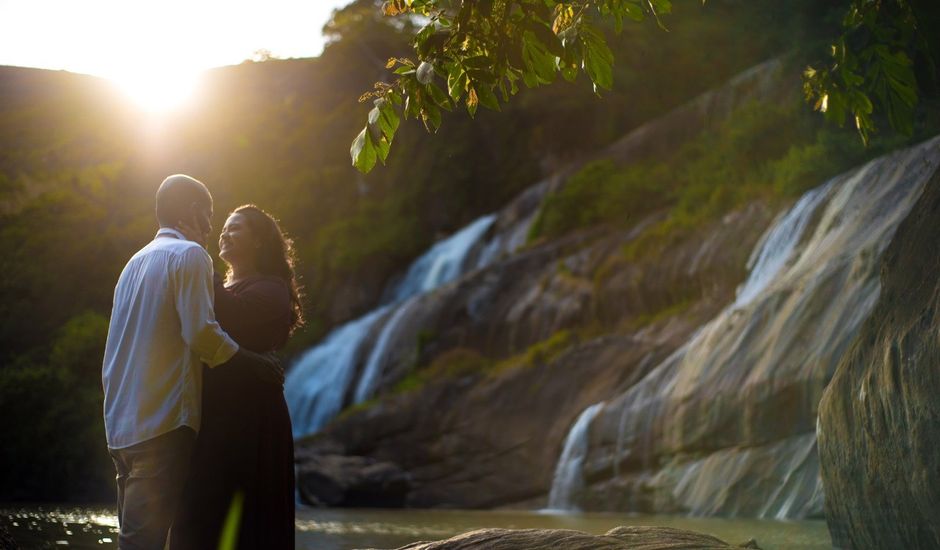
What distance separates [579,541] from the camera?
17.9 ft

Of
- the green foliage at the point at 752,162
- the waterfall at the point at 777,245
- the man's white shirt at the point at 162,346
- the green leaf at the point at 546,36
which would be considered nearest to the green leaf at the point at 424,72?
the green leaf at the point at 546,36

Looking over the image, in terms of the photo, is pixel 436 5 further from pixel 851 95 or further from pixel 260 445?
pixel 851 95

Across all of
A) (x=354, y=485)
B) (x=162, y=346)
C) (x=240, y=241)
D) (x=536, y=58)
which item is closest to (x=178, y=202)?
(x=240, y=241)

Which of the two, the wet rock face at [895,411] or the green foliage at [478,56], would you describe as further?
the wet rock face at [895,411]

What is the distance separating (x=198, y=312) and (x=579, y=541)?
1.95 m

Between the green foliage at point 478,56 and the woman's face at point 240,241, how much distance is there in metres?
1.62

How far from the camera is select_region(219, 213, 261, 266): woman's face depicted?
595 cm

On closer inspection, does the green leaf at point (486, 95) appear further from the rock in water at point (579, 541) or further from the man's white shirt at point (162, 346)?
the rock in water at point (579, 541)

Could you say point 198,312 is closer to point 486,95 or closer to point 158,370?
point 158,370

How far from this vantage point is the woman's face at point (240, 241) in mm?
5953

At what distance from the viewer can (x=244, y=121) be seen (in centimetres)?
4047

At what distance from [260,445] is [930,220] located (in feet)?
12.3

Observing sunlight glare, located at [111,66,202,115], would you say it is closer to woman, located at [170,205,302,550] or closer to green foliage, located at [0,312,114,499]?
green foliage, located at [0,312,114,499]

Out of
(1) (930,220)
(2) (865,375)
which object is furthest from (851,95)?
(2) (865,375)
